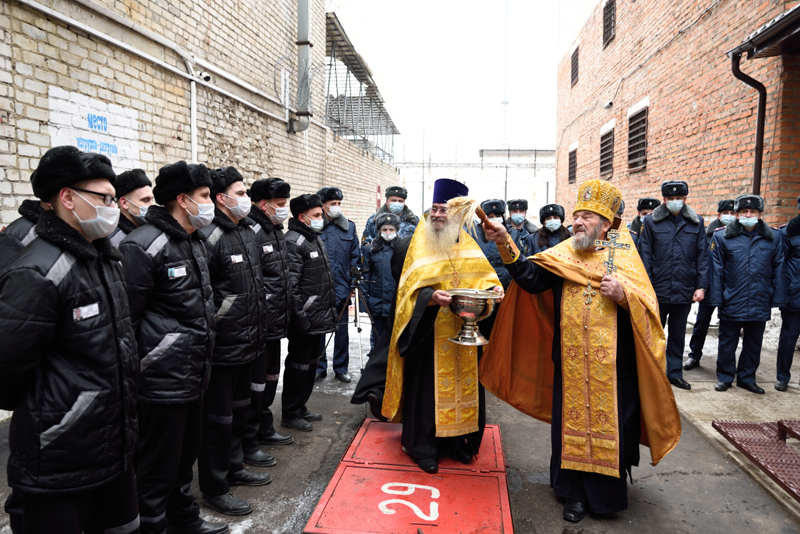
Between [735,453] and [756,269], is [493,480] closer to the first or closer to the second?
[735,453]

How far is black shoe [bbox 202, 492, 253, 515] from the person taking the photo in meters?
3.29

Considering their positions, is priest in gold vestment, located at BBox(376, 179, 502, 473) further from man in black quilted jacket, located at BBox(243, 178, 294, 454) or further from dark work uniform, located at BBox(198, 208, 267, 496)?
dark work uniform, located at BBox(198, 208, 267, 496)

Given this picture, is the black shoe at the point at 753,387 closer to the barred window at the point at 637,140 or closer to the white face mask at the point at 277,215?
the white face mask at the point at 277,215

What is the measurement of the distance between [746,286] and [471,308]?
4.08 metres

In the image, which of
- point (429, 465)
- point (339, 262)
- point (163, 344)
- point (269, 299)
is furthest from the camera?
point (339, 262)

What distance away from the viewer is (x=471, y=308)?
3561 millimetres

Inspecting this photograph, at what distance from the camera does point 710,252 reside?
6145mm

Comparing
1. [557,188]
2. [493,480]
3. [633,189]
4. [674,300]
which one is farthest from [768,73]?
[557,188]

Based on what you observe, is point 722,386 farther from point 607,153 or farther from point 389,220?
point 607,153

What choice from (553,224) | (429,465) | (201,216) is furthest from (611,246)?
(553,224)

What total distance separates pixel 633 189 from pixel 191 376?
10.8m

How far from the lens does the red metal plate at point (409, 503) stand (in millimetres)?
3143

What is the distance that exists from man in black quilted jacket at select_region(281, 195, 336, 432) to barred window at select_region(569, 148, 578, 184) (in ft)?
42.2

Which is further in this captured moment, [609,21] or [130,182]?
[609,21]
